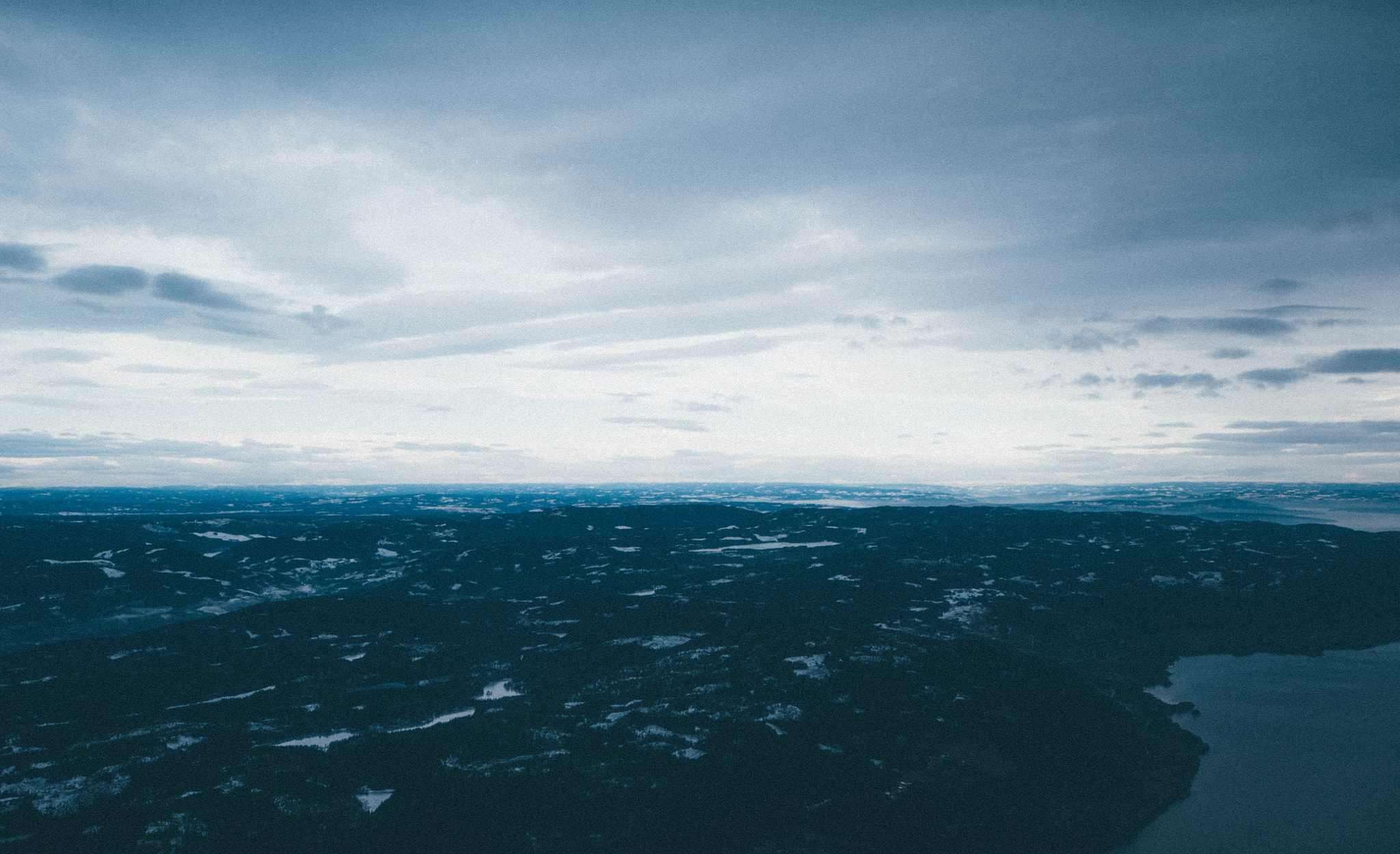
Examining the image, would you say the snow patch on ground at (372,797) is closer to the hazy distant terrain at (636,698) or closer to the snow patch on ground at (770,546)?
the hazy distant terrain at (636,698)

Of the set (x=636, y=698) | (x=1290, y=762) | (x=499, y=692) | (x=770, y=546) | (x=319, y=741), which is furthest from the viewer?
(x=770, y=546)

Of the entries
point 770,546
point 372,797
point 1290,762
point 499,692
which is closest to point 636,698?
point 499,692

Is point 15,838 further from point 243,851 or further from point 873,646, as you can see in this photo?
point 873,646

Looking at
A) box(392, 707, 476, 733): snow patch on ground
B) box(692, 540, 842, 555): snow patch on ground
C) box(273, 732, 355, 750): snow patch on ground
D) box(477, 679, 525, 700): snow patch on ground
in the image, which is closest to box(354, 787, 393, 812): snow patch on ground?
box(273, 732, 355, 750): snow patch on ground

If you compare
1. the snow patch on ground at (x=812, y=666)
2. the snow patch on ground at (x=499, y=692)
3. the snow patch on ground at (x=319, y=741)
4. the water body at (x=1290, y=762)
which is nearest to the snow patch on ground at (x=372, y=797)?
the snow patch on ground at (x=319, y=741)

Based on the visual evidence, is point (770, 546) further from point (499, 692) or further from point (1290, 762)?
point (1290, 762)
